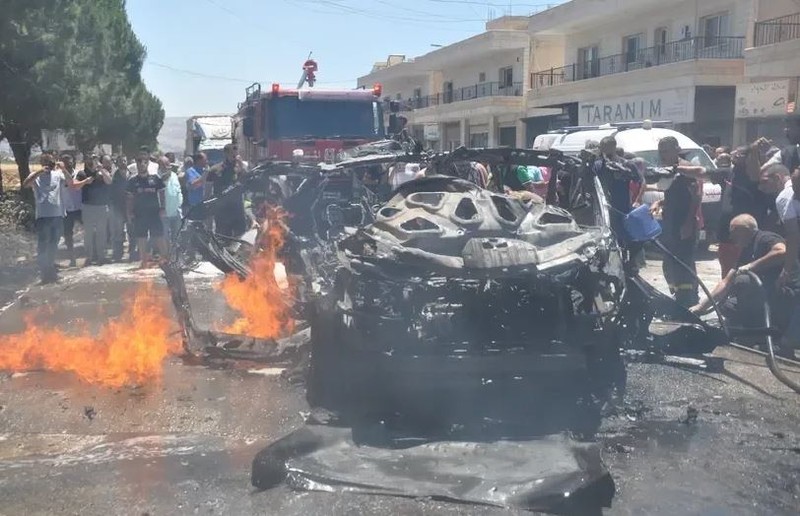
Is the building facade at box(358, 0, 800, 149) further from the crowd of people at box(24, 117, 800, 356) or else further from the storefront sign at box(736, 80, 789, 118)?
the crowd of people at box(24, 117, 800, 356)

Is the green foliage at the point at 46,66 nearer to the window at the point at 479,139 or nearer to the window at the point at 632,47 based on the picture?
the window at the point at 632,47

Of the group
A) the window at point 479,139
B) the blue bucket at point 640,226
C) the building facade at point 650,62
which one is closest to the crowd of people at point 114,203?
the blue bucket at point 640,226

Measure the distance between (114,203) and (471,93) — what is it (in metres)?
31.3

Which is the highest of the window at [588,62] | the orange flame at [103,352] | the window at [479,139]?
the window at [588,62]

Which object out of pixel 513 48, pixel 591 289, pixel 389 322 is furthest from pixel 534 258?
pixel 513 48

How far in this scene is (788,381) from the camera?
6410mm

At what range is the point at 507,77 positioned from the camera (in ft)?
130

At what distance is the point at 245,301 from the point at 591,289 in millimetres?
3715

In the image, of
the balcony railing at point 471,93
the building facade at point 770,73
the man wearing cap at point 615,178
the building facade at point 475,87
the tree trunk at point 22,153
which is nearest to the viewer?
the man wearing cap at point 615,178

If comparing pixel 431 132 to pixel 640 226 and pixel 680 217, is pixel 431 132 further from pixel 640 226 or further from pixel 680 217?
pixel 640 226

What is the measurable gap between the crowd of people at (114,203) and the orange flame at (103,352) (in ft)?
12.7

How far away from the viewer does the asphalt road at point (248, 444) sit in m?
4.31

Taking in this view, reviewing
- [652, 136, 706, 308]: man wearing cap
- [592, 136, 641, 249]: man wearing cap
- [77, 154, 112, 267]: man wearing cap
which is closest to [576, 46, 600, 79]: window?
[77, 154, 112, 267]: man wearing cap

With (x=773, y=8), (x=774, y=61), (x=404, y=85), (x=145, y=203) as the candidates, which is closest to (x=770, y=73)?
(x=774, y=61)
